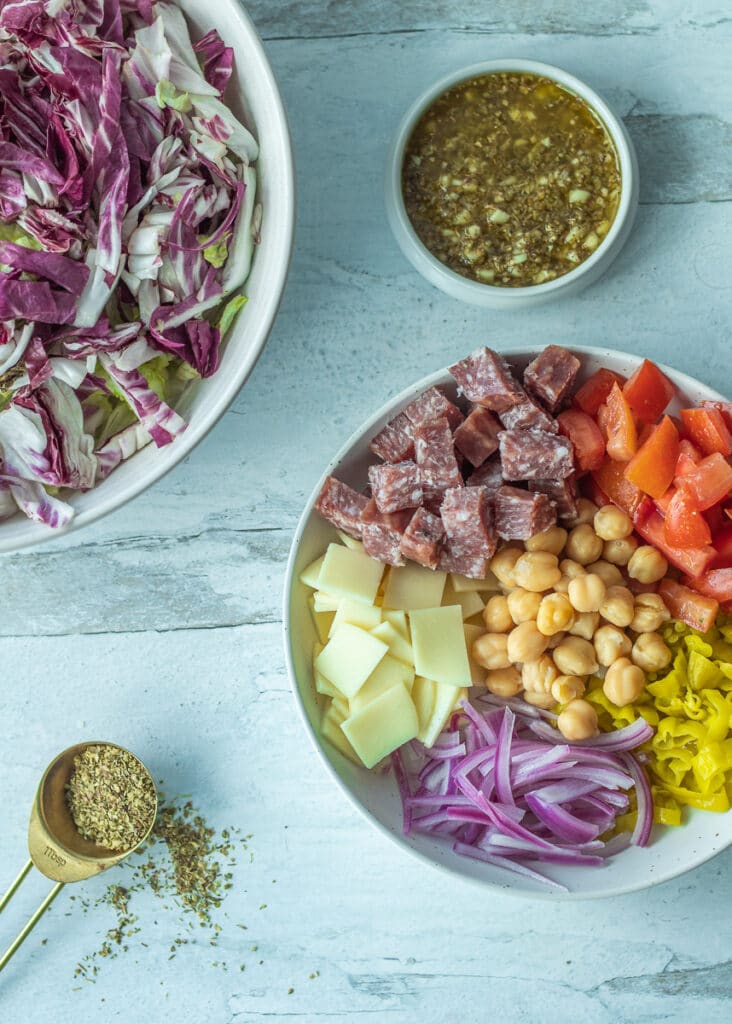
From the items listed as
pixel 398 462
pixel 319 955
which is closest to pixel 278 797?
pixel 319 955

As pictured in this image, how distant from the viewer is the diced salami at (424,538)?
2209 millimetres

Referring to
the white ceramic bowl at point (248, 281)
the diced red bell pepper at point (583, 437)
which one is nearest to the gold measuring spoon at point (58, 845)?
the white ceramic bowl at point (248, 281)

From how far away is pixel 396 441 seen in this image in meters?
2.28

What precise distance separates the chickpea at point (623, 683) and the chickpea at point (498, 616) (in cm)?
25

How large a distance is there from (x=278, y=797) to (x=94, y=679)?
22.1 inches

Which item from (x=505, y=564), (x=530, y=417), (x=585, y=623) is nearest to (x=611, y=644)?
(x=585, y=623)

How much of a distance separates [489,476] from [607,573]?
0.35 metres

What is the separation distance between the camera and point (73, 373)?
208 centimetres

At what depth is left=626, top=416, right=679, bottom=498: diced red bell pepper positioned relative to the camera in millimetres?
2162

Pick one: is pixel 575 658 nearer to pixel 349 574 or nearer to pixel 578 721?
pixel 578 721

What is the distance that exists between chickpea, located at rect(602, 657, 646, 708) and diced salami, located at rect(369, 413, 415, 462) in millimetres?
648

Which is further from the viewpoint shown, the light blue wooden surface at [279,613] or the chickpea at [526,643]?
the light blue wooden surface at [279,613]

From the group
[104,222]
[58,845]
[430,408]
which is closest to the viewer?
[104,222]

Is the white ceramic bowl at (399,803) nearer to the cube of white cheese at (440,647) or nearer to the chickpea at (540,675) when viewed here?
the cube of white cheese at (440,647)
